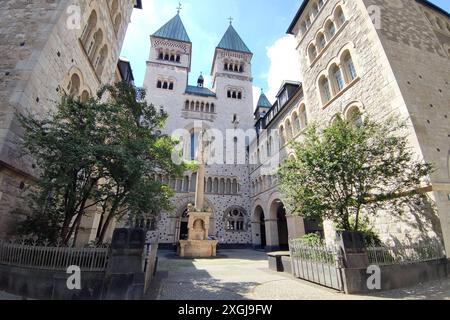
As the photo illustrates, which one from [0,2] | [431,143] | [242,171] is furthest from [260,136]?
[0,2]

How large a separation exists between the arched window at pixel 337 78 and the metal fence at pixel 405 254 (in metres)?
8.79

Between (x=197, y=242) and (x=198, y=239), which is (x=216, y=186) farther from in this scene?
(x=197, y=242)

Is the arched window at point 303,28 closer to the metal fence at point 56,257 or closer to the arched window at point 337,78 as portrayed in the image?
A: the arched window at point 337,78

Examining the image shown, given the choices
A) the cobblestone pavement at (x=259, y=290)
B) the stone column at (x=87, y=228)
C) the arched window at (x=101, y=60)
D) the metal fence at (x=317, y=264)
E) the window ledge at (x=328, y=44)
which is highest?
the window ledge at (x=328, y=44)

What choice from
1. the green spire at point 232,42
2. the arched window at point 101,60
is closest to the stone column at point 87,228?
the arched window at point 101,60

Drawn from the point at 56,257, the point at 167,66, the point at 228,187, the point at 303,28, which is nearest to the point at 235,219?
the point at 228,187

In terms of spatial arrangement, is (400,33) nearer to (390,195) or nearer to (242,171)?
(390,195)

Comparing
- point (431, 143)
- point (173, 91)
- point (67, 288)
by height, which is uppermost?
point (173, 91)

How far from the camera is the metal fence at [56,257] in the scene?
5.43m

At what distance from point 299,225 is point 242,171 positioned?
40.7ft

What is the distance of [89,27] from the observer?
1190 cm

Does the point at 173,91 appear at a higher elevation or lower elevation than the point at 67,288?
higher

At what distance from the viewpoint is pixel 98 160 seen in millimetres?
6070

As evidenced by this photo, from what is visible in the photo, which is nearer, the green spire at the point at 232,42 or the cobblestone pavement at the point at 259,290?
the cobblestone pavement at the point at 259,290
